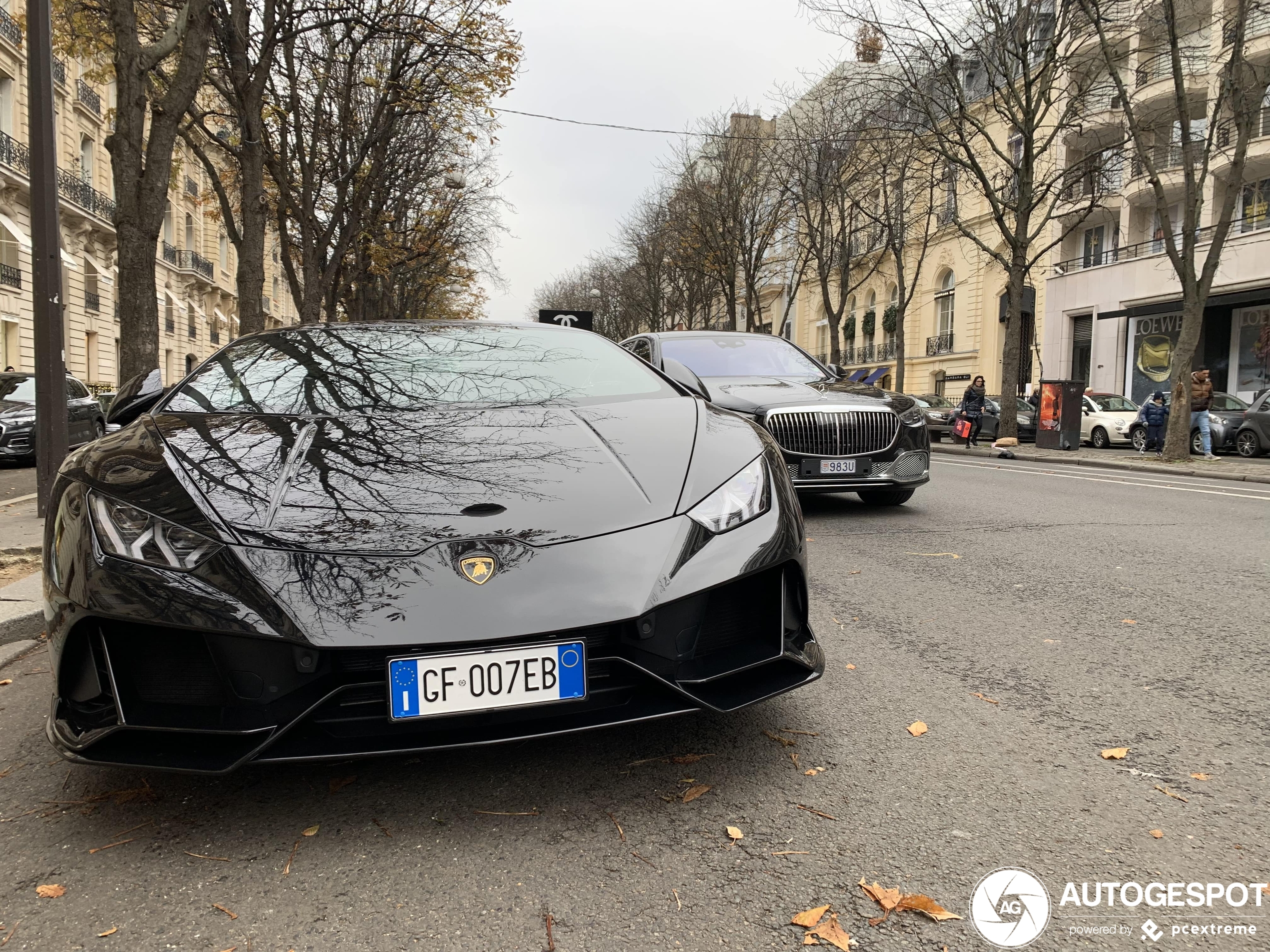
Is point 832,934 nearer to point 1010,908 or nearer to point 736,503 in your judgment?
point 1010,908

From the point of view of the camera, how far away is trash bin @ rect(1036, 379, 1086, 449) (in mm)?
19641

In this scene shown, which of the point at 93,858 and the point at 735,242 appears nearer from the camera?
the point at 93,858

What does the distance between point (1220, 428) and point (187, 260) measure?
136 feet

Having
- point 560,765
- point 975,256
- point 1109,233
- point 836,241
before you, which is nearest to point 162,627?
point 560,765

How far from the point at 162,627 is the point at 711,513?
1296 millimetres

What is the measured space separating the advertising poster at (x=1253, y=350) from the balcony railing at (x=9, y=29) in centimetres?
3459

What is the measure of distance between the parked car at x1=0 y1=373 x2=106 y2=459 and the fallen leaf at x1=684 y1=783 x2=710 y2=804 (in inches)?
500

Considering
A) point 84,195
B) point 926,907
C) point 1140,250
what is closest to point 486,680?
point 926,907

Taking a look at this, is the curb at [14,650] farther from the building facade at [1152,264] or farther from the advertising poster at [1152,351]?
the advertising poster at [1152,351]

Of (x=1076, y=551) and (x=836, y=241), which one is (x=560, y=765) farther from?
(x=836, y=241)

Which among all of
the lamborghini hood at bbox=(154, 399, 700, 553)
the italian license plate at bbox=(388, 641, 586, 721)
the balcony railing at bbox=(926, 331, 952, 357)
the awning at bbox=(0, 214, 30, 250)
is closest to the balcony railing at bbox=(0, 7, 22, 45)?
the awning at bbox=(0, 214, 30, 250)

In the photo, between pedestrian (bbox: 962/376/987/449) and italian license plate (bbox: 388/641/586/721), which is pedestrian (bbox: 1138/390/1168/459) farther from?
italian license plate (bbox: 388/641/586/721)

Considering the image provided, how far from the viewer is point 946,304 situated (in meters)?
37.9

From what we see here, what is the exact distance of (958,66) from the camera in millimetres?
19406
